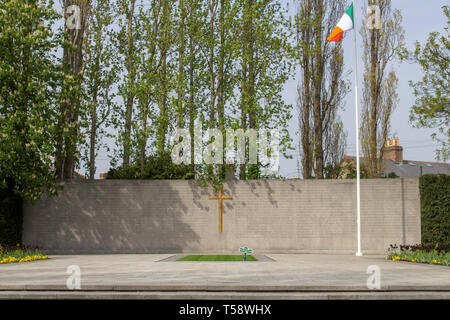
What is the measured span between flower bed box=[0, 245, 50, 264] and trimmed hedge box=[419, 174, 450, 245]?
14527 mm

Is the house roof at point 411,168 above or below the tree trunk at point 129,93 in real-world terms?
below

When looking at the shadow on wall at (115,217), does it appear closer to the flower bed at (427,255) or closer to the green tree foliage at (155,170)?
the green tree foliage at (155,170)

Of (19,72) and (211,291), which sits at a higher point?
(19,72)

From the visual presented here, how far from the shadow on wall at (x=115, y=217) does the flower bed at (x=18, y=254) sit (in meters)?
1.95

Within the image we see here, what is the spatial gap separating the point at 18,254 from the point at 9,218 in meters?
2.88

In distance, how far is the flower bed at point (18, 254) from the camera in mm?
16252

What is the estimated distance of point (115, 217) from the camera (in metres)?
20.6

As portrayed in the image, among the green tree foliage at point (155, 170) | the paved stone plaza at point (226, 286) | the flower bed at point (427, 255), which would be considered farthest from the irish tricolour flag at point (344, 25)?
the paved stone plaza at point (226, 286)

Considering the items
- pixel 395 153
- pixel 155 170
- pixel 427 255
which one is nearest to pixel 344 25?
pixel 427 255

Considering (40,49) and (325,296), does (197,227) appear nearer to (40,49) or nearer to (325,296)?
(40,49)

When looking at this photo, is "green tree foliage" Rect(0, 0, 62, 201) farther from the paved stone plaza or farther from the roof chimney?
the roof chimney

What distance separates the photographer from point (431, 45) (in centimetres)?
2036

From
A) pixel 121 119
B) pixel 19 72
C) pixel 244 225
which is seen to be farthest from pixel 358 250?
pixel 19 72

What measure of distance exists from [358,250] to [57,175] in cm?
1274
